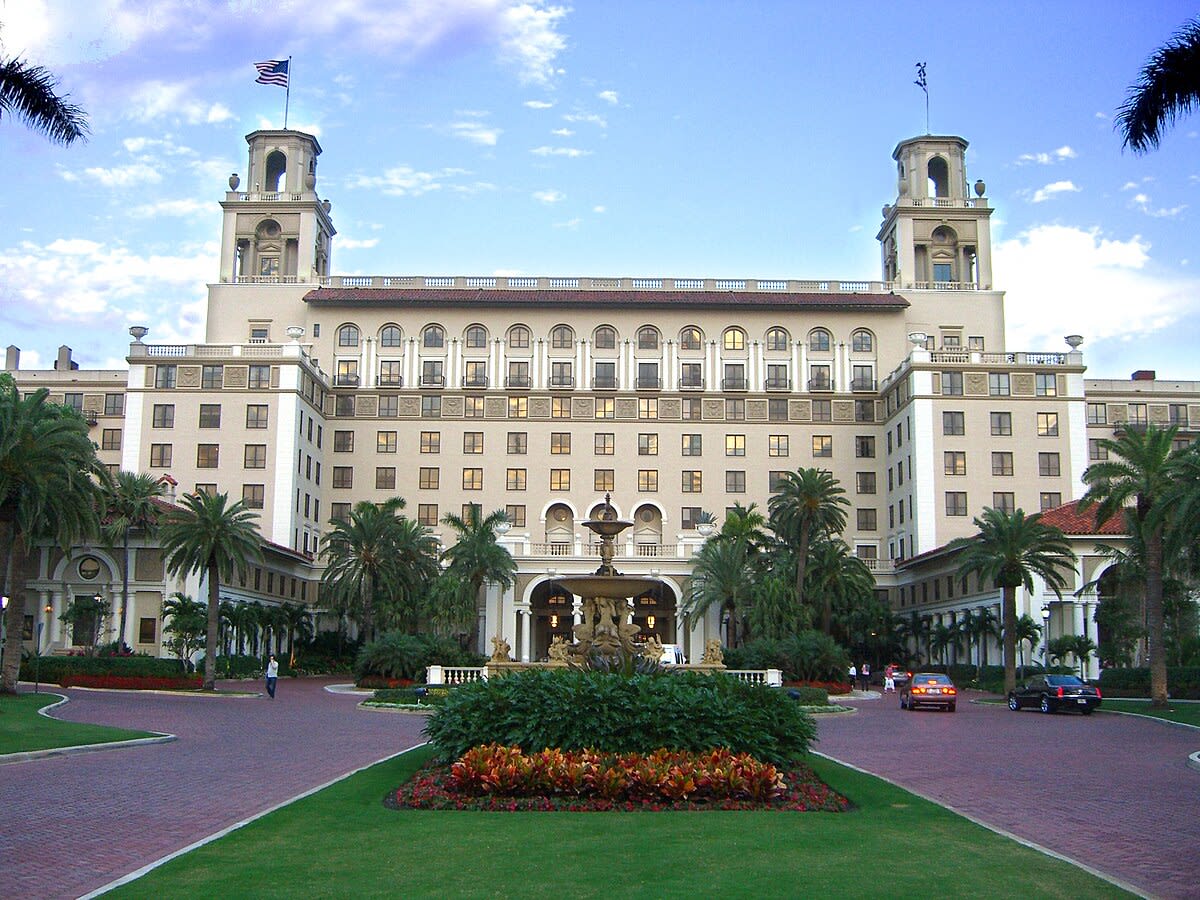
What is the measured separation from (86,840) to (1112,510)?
41.0 m

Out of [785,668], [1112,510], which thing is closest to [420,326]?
[785,668]

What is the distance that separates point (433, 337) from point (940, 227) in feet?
128

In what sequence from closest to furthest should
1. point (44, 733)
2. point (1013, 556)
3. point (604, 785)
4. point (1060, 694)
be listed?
point (604, 785) < point (44, 733) < point (1060, 694) < point (1013, 556)

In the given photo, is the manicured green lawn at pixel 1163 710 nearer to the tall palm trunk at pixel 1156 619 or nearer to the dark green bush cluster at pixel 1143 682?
the tall palm trunk at pixel 1156 619

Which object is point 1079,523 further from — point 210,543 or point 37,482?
point 37,482

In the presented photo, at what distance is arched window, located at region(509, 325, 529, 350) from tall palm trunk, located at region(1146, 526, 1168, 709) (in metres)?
51.8

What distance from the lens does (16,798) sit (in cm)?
1712

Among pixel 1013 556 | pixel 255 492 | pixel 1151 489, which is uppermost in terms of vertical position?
pixel 255 492

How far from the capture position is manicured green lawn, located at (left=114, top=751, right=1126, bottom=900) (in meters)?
11.0

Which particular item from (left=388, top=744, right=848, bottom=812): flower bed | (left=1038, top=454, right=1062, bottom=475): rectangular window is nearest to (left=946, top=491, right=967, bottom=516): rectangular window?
(left=1038, top=454, right=1062, bottom=475): rectangular window

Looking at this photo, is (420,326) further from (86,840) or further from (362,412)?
(86,840)

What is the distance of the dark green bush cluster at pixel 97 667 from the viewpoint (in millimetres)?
51219

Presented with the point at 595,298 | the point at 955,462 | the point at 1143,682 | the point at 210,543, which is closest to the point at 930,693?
the point at 1143,682

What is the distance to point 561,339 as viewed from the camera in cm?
9031
